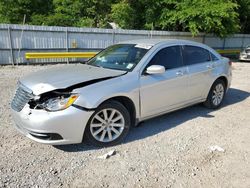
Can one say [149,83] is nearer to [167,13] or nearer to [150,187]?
[150,187]

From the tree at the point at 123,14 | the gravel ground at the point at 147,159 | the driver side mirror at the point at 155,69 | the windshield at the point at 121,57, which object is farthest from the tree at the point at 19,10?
the driver side mirror at the point at 155,69

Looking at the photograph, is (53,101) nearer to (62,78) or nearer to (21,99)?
(62,78)

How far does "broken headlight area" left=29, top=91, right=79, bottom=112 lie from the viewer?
333 centimetres

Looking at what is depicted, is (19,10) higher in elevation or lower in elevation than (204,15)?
higher

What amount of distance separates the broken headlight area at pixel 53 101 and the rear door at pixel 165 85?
47.6 inches

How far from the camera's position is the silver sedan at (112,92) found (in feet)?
11.0

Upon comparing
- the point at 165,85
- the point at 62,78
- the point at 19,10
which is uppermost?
the point at 19,10

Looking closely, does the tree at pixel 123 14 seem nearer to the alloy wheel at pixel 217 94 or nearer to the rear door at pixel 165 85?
the alloy wheel at pixel 217 94

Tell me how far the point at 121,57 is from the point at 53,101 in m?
1.65

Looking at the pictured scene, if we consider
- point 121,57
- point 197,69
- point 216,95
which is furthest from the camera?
point 216,95

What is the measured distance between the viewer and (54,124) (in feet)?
10.8

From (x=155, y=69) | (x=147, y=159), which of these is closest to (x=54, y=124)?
(x=147, y=159)

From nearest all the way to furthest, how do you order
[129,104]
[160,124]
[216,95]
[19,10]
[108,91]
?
1. [108,91]
2. [129,104]
3. [160,124]
4. [216,95]
5. [19,10]

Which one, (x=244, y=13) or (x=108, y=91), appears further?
(x=244, y=13)
